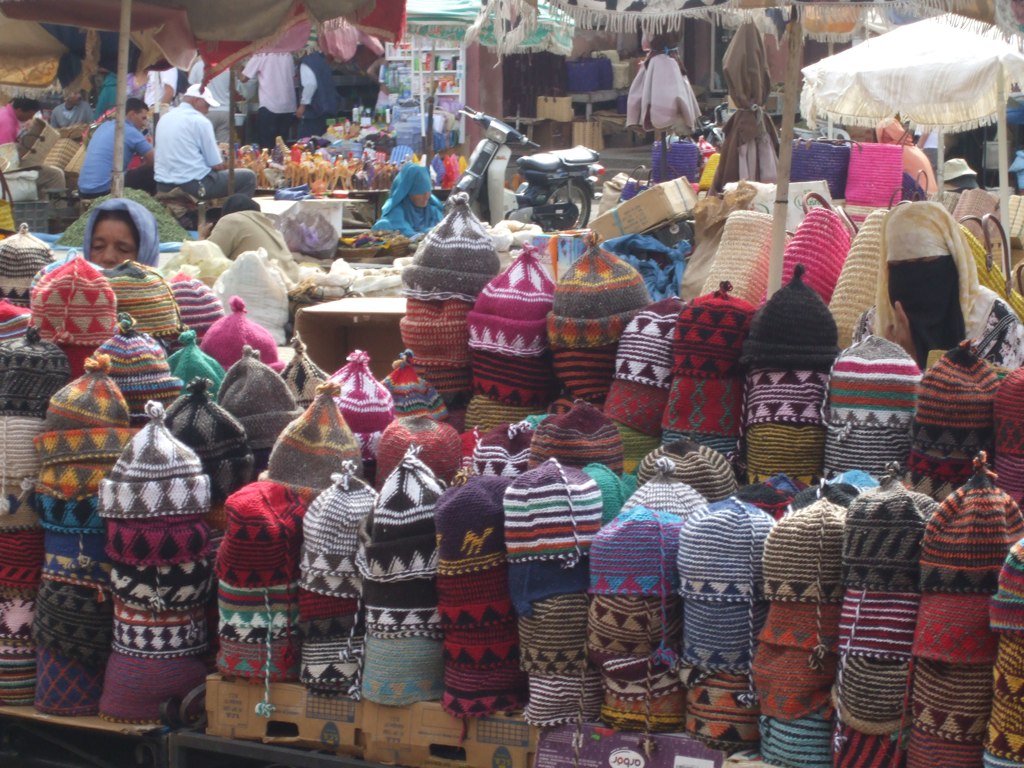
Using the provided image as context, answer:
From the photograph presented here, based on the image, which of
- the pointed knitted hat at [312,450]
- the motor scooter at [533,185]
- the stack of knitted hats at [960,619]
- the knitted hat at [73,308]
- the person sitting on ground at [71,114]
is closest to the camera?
the stack of knitted hats at [960,619]

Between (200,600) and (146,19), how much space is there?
4.38m

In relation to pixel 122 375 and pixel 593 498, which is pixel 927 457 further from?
pixel 122 375

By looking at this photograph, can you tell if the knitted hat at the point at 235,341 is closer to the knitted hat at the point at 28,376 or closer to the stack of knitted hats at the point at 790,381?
the knitted hat at the point at 28,376

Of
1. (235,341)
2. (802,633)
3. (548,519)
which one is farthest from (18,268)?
(802,633)

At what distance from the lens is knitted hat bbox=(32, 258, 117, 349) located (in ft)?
13.3

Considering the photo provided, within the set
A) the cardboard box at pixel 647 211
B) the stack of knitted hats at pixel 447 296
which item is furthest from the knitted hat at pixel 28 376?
the cardboard box at pixel 647 211

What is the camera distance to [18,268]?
4.87 metres

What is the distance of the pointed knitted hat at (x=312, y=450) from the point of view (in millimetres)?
3689

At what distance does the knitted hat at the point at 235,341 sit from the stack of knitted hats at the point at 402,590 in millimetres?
1250

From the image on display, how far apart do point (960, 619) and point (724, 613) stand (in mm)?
529

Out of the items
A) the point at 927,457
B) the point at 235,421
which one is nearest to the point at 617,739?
the point at 927,457

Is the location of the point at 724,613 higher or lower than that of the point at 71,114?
lower

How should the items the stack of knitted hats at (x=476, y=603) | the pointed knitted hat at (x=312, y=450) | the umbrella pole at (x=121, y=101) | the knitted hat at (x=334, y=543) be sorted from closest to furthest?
the stack of knitted hats at (x=476, y=603) < the knitted hat at (x=334, y=543) < the pointed knitted hat at (x=312, y=450) < the umbrella pole at (x=121, y=101)

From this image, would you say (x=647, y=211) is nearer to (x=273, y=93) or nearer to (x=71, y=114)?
(x=71, y=114)
